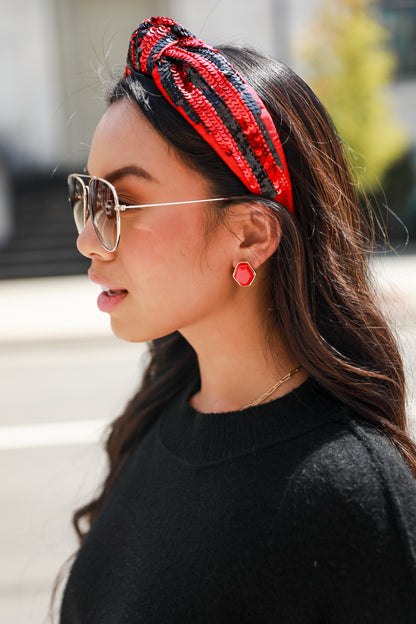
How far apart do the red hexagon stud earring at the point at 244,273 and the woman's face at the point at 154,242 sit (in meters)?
0.03

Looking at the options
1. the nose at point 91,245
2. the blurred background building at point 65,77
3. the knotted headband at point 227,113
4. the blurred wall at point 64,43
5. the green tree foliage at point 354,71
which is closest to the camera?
the knotted headband at point 227,113

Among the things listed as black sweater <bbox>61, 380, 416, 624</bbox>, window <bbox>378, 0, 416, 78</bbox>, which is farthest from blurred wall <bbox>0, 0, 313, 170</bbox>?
black sweater <bbox>61, 380, 416, 624</bbox>

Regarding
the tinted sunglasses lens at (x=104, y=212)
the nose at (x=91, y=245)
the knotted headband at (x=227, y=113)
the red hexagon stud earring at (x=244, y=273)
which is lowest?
the nose at (x=91, y=245)

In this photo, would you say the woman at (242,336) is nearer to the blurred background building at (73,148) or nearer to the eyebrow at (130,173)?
the eyebrow at (130,173)

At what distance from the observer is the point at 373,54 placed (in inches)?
467

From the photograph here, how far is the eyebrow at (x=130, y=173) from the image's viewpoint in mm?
1286

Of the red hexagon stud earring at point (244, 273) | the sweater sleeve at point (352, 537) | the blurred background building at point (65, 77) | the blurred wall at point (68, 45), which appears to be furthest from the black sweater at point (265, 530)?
the blurred wall at point (68, 45)

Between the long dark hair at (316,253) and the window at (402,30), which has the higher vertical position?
the long dark hair at (316,253)

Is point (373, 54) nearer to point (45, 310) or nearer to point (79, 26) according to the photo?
point (79, 26)

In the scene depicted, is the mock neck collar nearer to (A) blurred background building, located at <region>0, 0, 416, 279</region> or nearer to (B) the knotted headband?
(B) the knotted headband

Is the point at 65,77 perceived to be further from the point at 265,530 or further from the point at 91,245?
the point at 265,530

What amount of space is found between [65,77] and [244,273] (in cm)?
1426

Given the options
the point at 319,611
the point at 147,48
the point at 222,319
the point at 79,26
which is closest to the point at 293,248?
the point at 222,319

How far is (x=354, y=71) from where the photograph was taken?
11.7m
